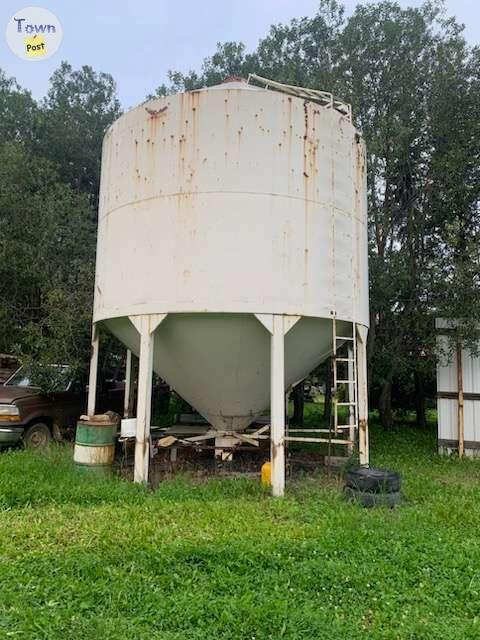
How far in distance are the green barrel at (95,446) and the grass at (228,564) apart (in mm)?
848

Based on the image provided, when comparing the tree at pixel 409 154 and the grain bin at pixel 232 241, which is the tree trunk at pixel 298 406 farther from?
the grain bin at pixel 232 241

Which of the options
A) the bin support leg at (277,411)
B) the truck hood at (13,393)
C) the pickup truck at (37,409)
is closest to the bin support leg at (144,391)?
the bin support leg at (277,411)

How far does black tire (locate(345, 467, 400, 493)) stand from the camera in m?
5.91

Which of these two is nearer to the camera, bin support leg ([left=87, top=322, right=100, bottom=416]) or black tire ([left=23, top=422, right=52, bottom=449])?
bin support leg ([left=87, top=322, right=100, bottom=416])

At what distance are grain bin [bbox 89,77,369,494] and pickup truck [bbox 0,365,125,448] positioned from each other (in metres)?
2.85

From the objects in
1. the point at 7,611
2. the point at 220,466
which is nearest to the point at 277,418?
the point at 220,466

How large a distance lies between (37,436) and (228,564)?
624 centimetres

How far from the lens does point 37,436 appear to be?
30.3 feet

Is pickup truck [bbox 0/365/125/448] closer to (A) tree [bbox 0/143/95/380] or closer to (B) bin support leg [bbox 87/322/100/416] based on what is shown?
(A) tree [bbox 0/143/95/380]

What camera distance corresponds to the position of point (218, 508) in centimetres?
544

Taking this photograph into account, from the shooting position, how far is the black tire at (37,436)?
8.94 m

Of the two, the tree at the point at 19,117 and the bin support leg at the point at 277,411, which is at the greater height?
the tree at the point at 19,117

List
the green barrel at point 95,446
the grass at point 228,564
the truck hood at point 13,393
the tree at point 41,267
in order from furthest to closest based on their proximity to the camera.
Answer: the tree at point 41,267
the truck hood at point 13,393
the green barrel at point 95,446
the grass at point 228,564

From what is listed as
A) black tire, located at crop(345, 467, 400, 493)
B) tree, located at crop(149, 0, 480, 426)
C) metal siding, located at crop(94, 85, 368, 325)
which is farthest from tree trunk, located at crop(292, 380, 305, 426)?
black tire, located at crop(345, 467, 400, 493)
